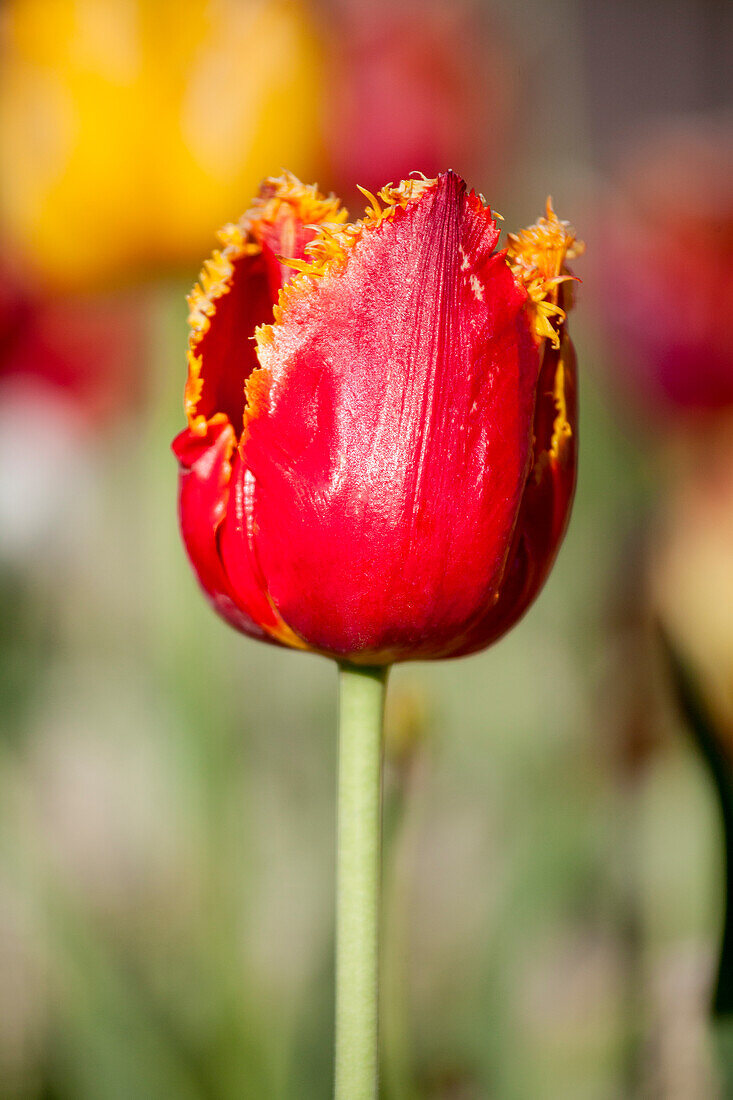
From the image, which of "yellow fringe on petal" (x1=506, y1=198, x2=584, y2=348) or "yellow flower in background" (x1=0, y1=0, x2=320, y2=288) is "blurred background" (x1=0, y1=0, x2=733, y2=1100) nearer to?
"yellow flower in background" (x1=0, y1=0, x2=320, y2=288)

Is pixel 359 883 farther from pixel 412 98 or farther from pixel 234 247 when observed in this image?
pixel 412 98

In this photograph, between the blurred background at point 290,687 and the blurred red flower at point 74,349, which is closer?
the blurred background at point 290,687

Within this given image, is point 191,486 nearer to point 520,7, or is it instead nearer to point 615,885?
point 615,885

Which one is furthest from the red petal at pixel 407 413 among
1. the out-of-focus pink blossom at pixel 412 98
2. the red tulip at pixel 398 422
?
the out-of-focus pink blossom at pixel 412 98

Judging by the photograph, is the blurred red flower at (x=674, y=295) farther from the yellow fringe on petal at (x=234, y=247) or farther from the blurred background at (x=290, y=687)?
the yellow fringe on petal at (x=234, y=247)

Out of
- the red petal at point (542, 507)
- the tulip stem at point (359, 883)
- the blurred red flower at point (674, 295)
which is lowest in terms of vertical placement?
the tulip stem at point (359, 883)

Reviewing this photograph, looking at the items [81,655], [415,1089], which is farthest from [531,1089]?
[81,655]
